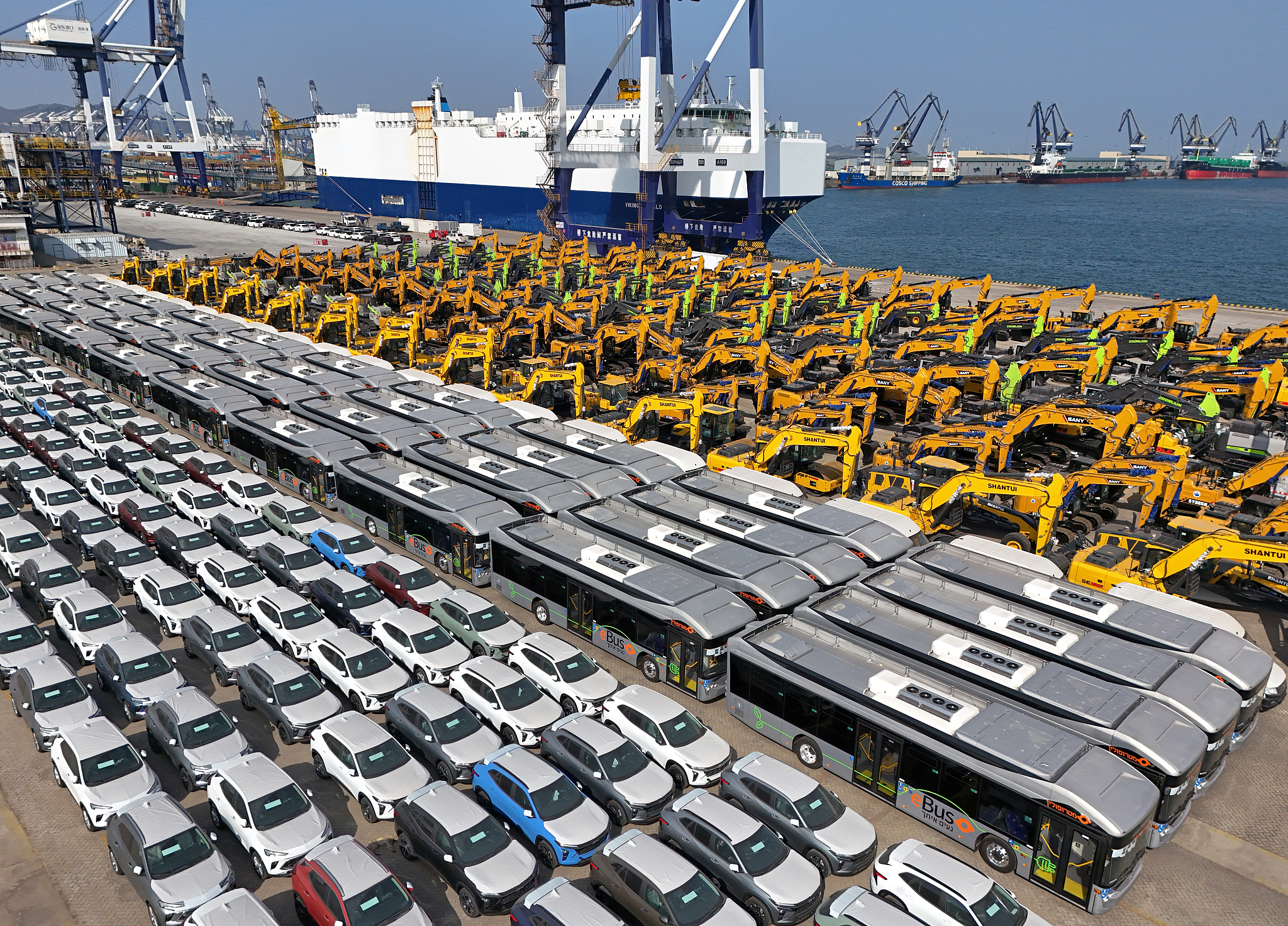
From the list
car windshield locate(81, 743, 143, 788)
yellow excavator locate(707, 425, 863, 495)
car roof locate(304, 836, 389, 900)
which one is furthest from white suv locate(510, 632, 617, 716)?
yellow excavator locate(707, 425, 863, 495)

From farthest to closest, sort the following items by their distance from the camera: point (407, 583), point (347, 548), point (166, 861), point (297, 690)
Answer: point (347, 548) → point (407, 583) → point (297, 690) → point (166, 861)

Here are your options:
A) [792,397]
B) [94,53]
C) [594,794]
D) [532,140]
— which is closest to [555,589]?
[594,794]

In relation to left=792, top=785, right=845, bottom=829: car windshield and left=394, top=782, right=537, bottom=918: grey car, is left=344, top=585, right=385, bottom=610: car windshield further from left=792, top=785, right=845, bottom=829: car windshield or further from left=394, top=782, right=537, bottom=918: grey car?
left=792, top=785, right=845, bottom=829: car windshield

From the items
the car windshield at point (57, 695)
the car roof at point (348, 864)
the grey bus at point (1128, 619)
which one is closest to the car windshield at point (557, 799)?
the car roof at point (348, 864)

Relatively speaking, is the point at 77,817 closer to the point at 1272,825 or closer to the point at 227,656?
the point at 227,656

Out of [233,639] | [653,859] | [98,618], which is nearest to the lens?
[653,859]

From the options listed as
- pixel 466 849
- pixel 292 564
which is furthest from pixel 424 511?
pixel 466 849

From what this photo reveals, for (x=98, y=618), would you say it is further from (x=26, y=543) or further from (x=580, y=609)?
(x=580, y=609)
